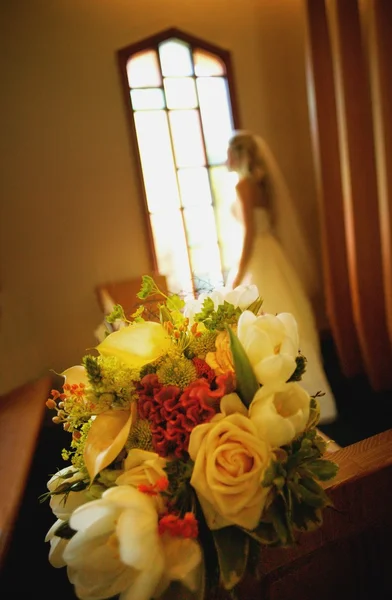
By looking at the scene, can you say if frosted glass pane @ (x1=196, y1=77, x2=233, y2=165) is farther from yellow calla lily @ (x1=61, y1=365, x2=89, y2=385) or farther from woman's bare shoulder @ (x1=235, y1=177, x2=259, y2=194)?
yellow calla lily @ (x1=61, y1=365, x2=89, y2=385)

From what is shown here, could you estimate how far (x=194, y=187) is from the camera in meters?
2.84

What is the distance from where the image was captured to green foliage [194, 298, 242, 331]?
0.53 m

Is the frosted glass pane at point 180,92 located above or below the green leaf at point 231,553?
above

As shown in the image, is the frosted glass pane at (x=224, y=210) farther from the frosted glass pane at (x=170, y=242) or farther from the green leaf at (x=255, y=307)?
the green leaf at (x=255, y=307)

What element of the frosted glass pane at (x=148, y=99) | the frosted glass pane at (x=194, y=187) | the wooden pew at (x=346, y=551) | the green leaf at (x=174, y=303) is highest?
the frosted glass pane at (x=148, y=99)

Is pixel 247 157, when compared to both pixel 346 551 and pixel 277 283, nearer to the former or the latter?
pixel 277 283

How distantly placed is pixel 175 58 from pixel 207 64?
0.26m

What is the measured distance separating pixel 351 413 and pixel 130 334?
192 cm

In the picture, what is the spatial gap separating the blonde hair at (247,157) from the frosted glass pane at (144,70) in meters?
0.92

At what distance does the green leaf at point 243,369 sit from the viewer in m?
0.45

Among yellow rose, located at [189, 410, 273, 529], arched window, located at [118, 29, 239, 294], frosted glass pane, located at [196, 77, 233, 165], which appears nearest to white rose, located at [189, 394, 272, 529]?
yellow rose, located at [189, 410, 273, 529]

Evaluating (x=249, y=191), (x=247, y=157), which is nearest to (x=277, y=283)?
(x=249, y=191)

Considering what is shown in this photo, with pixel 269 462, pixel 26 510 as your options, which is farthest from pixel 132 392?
pixel 26 510

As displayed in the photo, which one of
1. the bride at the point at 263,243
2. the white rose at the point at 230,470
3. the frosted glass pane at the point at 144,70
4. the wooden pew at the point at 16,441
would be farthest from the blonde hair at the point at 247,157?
the white rose at the point at 230,470
